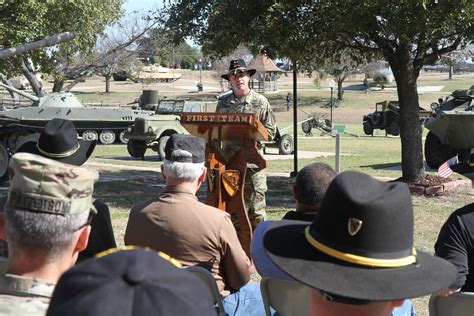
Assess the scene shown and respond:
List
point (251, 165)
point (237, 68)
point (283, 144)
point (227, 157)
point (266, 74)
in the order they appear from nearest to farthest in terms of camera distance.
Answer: point (227, 157)
point (251, 165)
point (237, 68)
point (283, 144)
point (266, 74)

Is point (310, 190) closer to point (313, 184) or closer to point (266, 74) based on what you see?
point (313, 184)

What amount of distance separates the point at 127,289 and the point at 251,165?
19.5ft

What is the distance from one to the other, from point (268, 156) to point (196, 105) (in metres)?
4.28

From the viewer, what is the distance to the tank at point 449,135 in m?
15.9

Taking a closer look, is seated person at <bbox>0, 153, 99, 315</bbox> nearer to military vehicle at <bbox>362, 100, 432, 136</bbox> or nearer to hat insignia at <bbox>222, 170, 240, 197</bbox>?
hat insignia at <bbox>222, 170, 240, 197</bbox>

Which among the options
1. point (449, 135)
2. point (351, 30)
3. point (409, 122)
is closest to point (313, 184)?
point (351, 30)

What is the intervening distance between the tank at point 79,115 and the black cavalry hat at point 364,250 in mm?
20811

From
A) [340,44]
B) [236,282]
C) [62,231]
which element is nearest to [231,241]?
[236,282]

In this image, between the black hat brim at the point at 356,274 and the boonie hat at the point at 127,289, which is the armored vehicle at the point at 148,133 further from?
the boonie hat at the point at 127,289

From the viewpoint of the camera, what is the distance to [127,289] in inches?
60.6

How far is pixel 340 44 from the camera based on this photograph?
12445mm

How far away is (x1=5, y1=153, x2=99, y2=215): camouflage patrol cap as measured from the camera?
2.39 meters

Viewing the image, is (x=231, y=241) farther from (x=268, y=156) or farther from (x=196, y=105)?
(x=196, y=105)

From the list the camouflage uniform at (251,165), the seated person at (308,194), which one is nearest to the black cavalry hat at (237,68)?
the camouflage uniform at (251,165)
